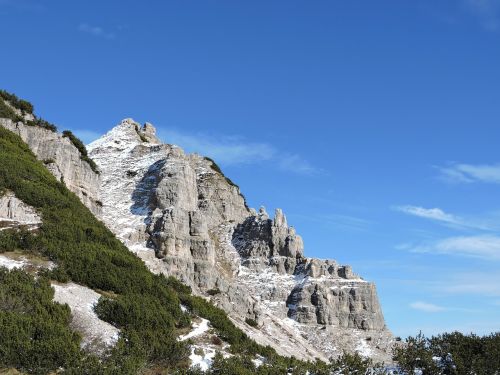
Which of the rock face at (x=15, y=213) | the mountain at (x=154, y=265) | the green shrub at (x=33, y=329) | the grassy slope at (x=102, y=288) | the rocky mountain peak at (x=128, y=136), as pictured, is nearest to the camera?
the green shrub at (x=33, y=329)

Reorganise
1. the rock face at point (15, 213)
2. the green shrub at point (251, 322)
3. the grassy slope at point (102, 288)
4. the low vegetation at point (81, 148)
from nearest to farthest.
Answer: the grassy slope at point (102, 288) < the rock face at point (15, 213) < the green shrub at point (251, 322) < the low vegetation at point (81, 148)

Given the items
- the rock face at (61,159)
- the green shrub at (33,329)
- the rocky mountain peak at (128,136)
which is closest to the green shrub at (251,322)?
the rock face at (61,159)

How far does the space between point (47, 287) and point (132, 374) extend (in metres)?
10.9

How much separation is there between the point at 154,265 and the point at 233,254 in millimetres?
30259

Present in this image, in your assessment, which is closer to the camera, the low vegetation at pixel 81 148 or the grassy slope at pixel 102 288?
the grassy slope at pixel 102 288

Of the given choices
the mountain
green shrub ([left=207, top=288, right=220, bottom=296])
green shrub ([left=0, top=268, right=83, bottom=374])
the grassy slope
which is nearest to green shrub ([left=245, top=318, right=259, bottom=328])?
the mountain

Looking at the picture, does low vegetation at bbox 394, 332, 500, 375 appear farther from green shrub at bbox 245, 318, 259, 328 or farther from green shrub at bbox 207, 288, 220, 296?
green shrub at bbox 207, 288, 220, 296

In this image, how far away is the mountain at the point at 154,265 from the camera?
3484cm

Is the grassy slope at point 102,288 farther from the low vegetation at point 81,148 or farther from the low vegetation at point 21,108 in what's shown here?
the low vegetation at point 81,148

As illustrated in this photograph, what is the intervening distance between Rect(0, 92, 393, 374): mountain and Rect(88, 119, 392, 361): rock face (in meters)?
0.25

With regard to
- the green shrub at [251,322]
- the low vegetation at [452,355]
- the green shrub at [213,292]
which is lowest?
the low vegetation at [452,355]

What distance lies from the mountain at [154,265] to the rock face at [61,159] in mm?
206

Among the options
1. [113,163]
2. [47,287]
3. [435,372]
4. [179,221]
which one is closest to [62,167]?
[179,221]

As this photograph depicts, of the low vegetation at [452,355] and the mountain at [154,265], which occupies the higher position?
the mountain at [154,265]
